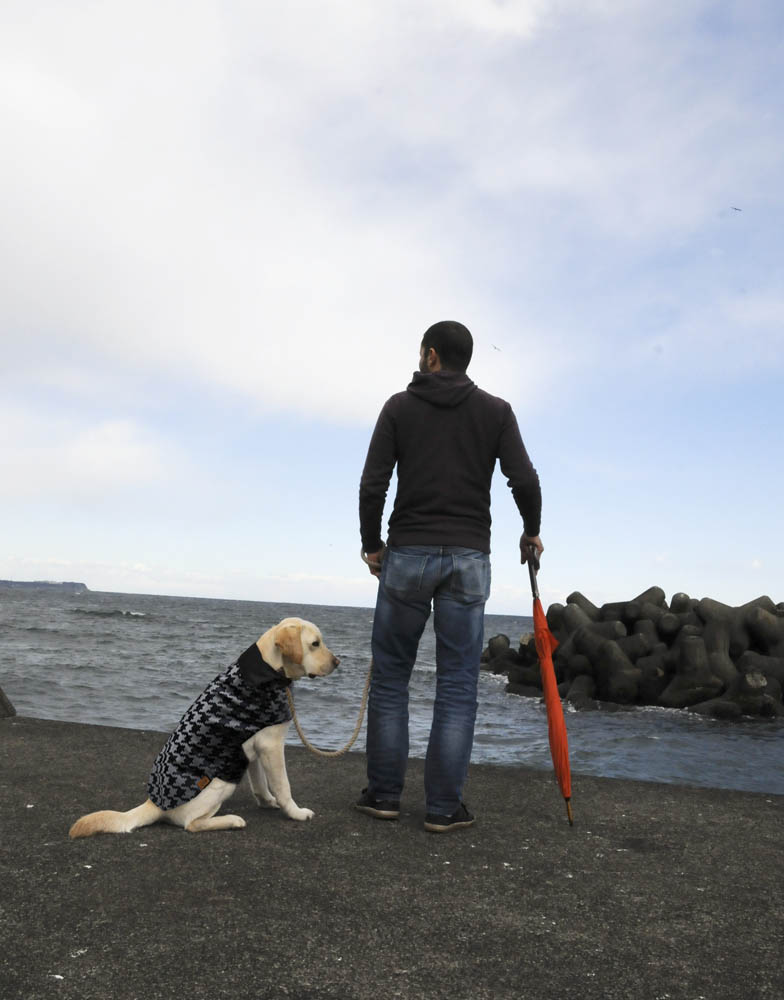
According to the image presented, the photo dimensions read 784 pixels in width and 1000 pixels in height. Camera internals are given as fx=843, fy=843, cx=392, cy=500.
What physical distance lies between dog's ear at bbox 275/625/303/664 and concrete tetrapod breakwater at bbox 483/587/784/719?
1115 cm

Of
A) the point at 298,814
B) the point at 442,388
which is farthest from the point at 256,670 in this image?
the point at 442,388

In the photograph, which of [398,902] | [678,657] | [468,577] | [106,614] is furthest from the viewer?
[106,614]

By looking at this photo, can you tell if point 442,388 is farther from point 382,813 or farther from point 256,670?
point 382,813

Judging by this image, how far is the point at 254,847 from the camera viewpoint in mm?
3389

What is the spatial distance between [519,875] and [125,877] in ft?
4.72

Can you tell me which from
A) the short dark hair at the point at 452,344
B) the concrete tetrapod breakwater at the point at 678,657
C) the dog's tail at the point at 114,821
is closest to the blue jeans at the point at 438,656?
the short dark hair at the point at 452,344

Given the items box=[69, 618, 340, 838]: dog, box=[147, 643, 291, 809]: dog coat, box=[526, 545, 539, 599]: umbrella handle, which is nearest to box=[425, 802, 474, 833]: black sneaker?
box=[69, 618, 340, 838]: dog

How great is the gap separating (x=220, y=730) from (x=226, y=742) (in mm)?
59

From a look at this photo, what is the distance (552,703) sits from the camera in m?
3.93

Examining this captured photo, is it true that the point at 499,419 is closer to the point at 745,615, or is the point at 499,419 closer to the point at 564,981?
the point at 564,981

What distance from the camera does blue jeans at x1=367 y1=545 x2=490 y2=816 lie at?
12.3 ft

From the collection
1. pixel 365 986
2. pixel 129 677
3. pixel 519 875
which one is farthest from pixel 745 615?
pixel 365 986

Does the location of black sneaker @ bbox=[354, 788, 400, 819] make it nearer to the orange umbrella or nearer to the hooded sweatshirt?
the orange umbrella

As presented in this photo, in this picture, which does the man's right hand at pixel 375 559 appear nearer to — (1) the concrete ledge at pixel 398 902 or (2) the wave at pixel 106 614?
(1) the concrete ledge at pixel 398 902
